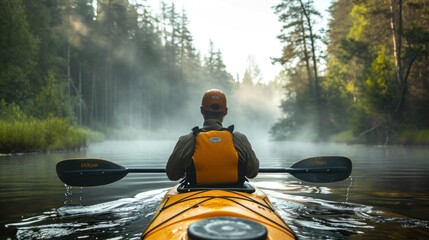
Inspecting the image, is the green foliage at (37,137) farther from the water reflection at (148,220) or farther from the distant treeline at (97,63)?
the water reflection at (148,220)

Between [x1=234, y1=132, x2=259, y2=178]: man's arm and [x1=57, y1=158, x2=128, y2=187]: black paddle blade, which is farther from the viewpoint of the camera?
[x1=57, y1=158, x2=128, y2=187]: black paddle blade

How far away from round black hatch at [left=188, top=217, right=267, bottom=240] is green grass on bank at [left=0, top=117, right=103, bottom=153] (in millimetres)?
14649

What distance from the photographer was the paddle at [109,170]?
6453 millimetres

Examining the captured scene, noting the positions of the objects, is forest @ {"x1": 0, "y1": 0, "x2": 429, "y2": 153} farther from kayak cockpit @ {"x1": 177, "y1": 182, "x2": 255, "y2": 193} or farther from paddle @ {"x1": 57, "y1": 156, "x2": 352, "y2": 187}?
kayak cockpit @ {"x1": 177, "y1": 182, "x2": 255, "y2": 193}

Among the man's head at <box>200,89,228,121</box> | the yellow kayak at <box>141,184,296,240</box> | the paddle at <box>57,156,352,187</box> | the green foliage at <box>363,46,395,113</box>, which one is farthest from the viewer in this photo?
the green foliage at <box>363,46,395,113</box>

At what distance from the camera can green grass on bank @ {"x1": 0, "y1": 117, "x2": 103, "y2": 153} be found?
15.9 m

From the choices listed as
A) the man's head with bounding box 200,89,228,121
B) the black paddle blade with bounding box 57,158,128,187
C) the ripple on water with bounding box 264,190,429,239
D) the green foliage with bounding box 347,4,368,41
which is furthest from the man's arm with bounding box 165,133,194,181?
the green foliage with bounding box 347,4,368,41

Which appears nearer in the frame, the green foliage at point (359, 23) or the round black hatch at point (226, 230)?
the round black hatch at point (226, 230)

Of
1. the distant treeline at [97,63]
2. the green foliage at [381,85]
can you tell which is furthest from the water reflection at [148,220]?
the green foliage at [381,85]

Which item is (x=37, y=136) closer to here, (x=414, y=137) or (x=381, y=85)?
(x=381, y=85)

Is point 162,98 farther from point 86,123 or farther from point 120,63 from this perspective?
point 86,123

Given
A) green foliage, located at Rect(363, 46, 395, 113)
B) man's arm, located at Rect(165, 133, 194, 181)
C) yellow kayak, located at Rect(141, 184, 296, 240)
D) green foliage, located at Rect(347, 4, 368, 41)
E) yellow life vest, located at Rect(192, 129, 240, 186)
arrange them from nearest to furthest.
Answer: yellow kayak, located at Rect(141, 184, 296, 240) < yellow life vest, located at Rect(192, 129, 240, 186) < man's arm, located at Rect(165, 133, 194, 181) < green foliage, located at Rect(363, 46, 395, 113) < green foliage, located at Rect(347, 4, 368, 41)

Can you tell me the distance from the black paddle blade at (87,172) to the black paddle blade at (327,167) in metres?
2.77

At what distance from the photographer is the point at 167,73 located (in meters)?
66.2
